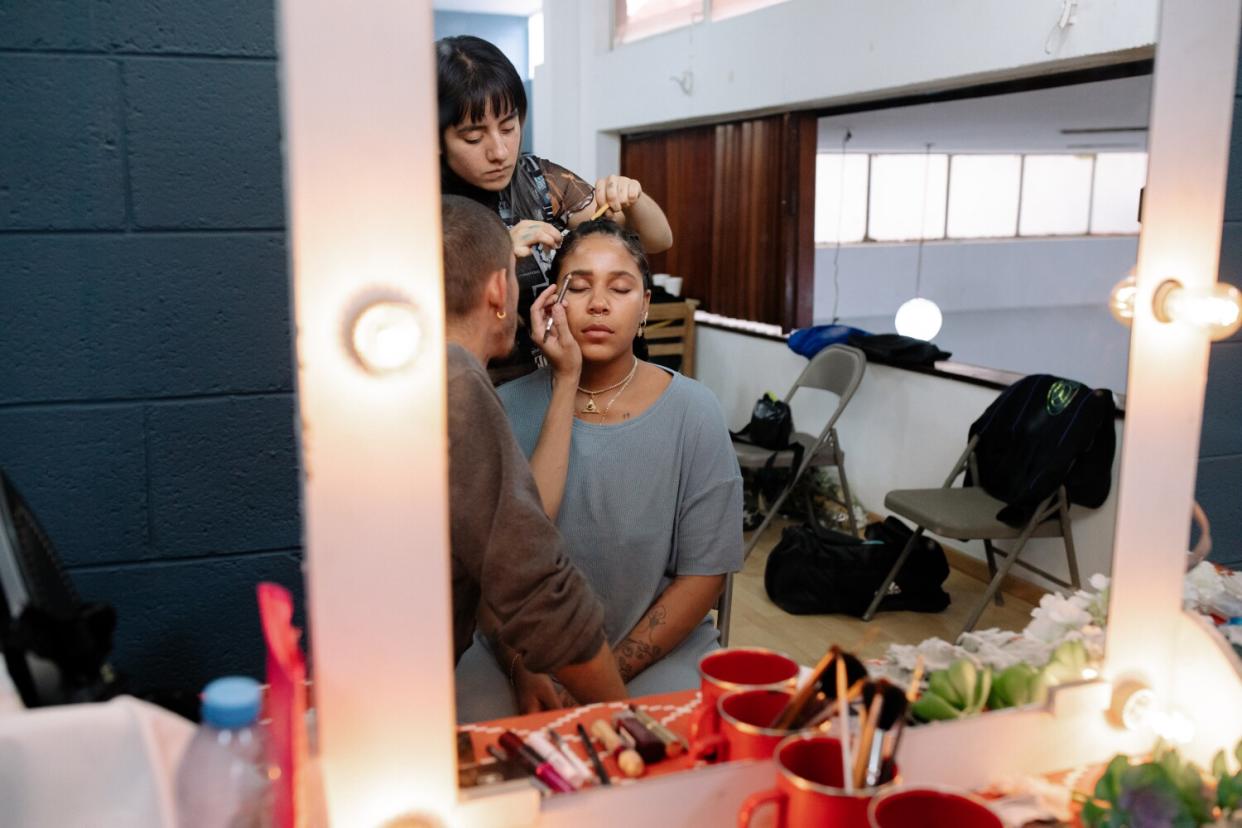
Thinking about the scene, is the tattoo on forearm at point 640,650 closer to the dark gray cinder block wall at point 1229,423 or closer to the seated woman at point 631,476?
the seated woman at point 631,476

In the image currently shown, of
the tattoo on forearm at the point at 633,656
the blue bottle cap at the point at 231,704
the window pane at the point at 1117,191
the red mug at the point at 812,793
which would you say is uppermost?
the window pane at the point at 1117,191

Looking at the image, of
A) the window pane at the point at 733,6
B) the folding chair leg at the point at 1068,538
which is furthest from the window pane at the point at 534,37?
the window pane at the point at 733,6

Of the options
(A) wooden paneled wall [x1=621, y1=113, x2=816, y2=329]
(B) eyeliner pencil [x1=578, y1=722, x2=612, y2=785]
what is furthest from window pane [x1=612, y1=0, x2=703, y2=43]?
(A) wooden paneled wall [x1=621, y1=113, x2=816, y2=329]

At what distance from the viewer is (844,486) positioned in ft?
3.40

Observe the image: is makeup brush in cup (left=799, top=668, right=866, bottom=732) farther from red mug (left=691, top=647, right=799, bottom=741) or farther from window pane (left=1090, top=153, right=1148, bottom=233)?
window pane (left=1090, top=153, right=1148, bottom=233)

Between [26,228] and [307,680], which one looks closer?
[307,680]

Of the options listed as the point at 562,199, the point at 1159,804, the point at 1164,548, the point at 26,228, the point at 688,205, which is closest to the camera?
the point at 1159,804

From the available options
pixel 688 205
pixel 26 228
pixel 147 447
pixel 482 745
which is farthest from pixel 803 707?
pixel 688 205

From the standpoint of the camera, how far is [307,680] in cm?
59

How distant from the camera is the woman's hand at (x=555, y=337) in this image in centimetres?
79

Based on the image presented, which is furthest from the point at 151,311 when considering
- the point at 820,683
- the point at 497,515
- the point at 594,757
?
the point at 820,683

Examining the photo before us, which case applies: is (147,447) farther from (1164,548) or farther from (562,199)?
(1164,548)

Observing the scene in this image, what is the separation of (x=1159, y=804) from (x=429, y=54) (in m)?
0.63

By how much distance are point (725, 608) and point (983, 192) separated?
452 millimetres
